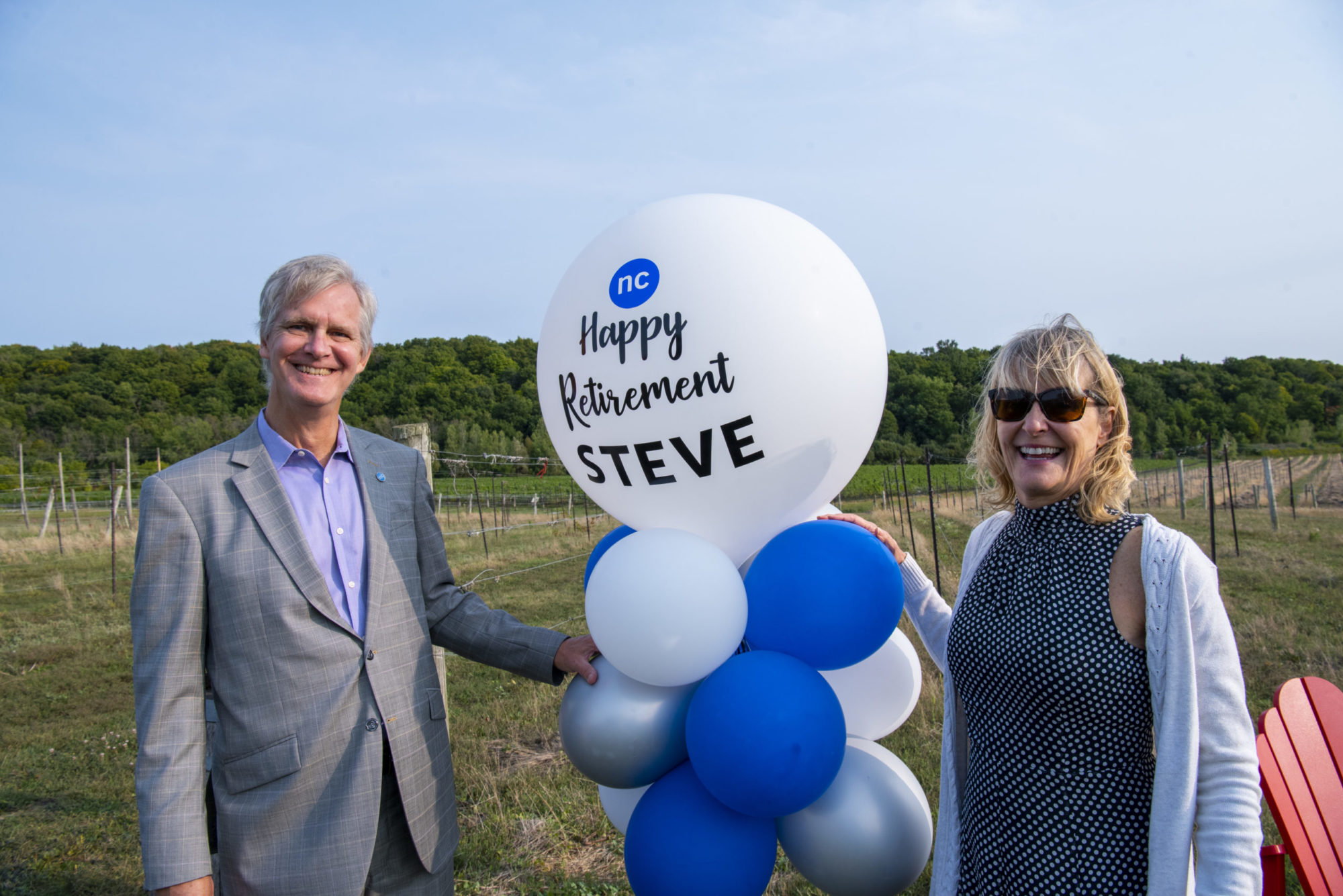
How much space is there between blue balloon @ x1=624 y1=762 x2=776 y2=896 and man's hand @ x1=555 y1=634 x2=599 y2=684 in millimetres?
345

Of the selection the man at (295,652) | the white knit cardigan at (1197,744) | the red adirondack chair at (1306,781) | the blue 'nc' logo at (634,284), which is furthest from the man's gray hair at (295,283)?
the red adirondack chair at (1306,781)

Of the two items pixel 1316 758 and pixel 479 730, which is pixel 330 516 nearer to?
pixel 1316 758

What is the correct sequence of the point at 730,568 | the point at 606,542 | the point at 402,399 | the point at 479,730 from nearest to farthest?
the point at 730,568 < the point at 606,542 < the point at 479,730 < the point at 402,399

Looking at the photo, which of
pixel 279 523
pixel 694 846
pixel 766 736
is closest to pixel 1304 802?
pixel 766 736

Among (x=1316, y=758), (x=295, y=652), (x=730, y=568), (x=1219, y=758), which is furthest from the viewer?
(x=1316, y=758)

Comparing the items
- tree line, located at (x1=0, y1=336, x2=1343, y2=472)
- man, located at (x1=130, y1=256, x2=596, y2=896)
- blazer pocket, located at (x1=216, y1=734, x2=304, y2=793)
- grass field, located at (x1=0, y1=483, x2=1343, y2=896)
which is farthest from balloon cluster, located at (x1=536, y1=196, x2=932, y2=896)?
tree line, located at (x1=0, y1=336, x2=1343, y2=472)

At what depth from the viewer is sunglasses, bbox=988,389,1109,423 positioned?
4.83ft

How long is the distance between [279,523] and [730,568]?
1.05 meters

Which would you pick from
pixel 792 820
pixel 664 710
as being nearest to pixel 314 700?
pixel 664 710

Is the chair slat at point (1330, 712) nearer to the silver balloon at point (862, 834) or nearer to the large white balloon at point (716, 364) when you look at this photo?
the silver balloon at point (862, 834)

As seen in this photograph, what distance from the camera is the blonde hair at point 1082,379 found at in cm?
147

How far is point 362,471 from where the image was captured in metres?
1.86

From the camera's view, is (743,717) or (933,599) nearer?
(743,717)

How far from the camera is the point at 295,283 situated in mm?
1720
